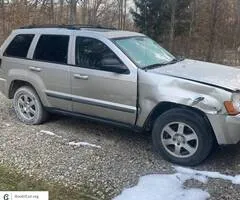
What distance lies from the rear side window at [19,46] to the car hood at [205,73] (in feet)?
7.64

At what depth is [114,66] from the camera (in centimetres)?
477

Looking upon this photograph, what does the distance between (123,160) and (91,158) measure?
427 millimetres

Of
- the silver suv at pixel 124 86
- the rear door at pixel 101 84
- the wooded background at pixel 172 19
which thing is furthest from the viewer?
the wooded background at pixel 172 19

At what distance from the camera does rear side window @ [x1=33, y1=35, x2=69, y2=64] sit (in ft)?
17.5

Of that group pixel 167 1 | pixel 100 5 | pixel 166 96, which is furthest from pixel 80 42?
pixel 100 5

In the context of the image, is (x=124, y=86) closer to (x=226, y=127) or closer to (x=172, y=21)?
(x=226, y=127)

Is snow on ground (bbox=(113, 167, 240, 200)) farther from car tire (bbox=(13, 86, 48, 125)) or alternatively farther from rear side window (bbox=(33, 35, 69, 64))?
car tire (bbox=(13, 86, 48, 125))

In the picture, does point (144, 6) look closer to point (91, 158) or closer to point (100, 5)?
point (100, 5)

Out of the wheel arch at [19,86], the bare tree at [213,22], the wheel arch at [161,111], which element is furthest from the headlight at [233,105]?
the bare tree at [213,22]

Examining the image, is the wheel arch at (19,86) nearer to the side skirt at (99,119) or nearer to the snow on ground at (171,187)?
the side skirt at (99,119)

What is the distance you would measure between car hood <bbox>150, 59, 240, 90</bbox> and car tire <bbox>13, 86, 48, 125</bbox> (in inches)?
85.9

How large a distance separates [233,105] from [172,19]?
→ 14.1 metres

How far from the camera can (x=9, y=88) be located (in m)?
6.04

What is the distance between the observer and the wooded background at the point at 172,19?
14.7 meters
